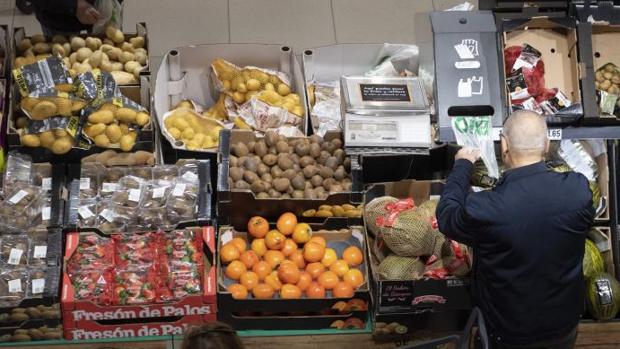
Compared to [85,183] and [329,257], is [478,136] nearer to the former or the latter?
[329,257]

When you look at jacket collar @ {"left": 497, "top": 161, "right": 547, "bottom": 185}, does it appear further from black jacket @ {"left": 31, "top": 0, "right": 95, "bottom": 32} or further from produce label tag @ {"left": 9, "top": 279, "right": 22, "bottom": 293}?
black jacket @ {"left": 31, "top": 0, "right": 95, "bottom": 32}

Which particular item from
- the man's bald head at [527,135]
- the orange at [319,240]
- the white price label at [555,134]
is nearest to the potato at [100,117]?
the orange at [319,240]

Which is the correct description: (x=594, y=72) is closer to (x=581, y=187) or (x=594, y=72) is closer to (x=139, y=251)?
(x=581, y=187)

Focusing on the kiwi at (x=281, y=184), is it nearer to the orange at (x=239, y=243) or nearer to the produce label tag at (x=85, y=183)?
the orange at (x=239, y=243)

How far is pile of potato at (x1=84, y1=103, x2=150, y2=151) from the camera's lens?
3.37 m

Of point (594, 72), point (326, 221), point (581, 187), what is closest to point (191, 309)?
point (326, 221)

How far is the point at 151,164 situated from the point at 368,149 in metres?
0.95

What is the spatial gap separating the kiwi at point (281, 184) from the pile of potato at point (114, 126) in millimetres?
652

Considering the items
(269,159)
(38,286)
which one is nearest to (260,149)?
(269,159)

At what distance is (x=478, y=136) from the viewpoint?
3260 millimetres

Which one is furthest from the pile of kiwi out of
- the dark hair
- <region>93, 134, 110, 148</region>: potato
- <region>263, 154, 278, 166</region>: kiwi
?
the dark hair

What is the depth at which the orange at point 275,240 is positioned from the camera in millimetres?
3160

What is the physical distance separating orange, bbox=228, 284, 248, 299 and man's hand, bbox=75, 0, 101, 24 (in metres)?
1.71

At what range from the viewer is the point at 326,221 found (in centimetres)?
324
